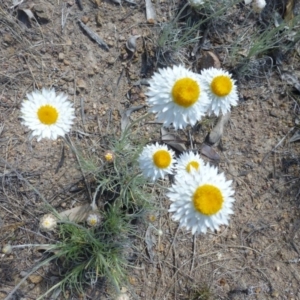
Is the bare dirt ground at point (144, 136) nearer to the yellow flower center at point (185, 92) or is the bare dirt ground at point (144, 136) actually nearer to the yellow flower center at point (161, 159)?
the yellow flower center at point (161, 159)

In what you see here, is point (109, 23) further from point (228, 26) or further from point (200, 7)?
point (228, 26)

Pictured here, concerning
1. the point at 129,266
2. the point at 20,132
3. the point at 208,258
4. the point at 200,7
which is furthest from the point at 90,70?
the point at 208,258

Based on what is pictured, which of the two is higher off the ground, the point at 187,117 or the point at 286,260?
the point at 187,117

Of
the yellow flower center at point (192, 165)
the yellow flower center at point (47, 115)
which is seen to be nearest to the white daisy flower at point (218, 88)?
the yellow flower center at point (192, 165)

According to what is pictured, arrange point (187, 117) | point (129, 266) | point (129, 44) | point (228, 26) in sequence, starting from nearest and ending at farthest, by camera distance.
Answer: point (187, 117) < point (129, 266) < point (129, 44) < point (228, 26)

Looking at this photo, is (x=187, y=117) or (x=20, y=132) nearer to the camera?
(x=187, y=117)
